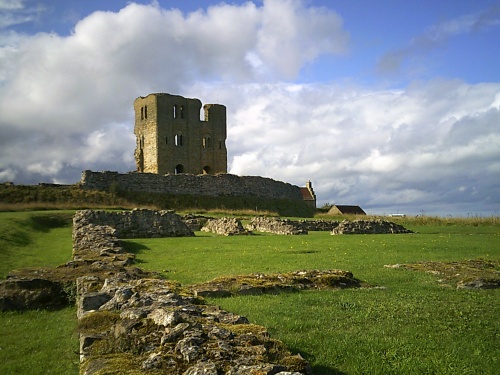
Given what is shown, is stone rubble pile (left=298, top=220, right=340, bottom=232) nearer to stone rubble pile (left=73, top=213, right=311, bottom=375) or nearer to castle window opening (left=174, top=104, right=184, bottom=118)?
stone rubble pile (left=73, top=213, right=311, bottom=375)

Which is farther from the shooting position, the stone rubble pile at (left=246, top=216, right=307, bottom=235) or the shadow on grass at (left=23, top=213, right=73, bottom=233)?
the stone rubble pile at (left=246, top=216, right=307, bottom=235)

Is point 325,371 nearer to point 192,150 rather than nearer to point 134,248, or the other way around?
point 134,248

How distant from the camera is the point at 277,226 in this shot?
32219 millimetres

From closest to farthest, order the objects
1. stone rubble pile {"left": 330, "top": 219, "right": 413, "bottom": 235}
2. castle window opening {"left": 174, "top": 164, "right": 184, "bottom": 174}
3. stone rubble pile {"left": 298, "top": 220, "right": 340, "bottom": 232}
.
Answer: stone rubble pile {"left": 330, "top": 219, "right": 413, "bottom": 235}, stone rubble pile {"left": 298, "top": 220, "right": 340, "bottom": 232}, castle window opening {"left": 174, "top": 164, "right": 184, "bottom": 174}

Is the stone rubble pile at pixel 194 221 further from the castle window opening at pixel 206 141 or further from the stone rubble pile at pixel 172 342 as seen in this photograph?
the castle window opening at pixel 206 141

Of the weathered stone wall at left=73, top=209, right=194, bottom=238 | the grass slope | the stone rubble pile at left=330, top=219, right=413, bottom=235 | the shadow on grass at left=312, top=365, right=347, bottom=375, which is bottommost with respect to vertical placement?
the shadow on grass at left=312, top=365, right=347, bottom=375

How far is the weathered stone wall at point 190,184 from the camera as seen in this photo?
44906 millimetres

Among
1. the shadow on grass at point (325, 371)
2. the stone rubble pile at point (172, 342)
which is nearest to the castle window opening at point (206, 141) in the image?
the stone rubble pile at point (172, 342)

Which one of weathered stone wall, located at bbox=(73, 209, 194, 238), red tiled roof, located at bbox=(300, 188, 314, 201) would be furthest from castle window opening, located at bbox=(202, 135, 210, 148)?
weathered stone wall, located at bbox=(73, 209, 194, 238)

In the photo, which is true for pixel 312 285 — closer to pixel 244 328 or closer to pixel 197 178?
pixel 244 328

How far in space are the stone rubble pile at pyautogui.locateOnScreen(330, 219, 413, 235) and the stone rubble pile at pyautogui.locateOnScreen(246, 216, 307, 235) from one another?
2490mm

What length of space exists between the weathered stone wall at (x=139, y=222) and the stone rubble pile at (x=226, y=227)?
2.51 metres

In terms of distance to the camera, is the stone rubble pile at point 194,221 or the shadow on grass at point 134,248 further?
the stone rubble pile at point 194,221

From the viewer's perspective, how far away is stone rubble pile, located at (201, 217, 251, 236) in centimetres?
2880
